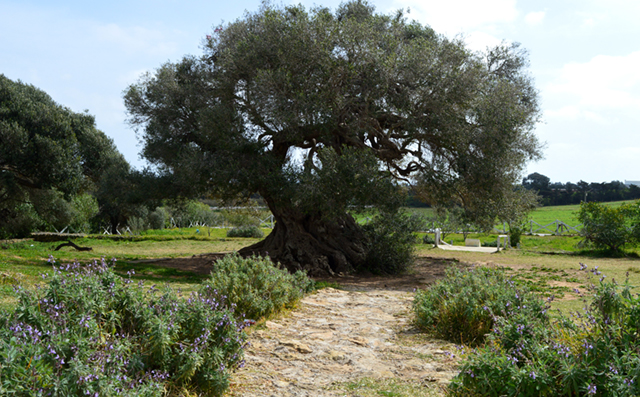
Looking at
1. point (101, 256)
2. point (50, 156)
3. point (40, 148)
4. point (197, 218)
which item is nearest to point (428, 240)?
point (101, 256)

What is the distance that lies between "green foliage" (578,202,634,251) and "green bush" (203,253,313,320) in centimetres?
1928

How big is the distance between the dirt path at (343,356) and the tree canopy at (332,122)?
16.8 ft

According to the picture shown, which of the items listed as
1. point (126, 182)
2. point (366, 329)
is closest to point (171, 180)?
point (126, 182)

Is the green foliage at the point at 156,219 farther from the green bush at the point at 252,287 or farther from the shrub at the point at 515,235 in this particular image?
the green bush at the point at 252,287

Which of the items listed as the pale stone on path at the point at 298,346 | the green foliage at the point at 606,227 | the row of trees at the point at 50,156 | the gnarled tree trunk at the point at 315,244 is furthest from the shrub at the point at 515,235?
the pale stone on path at the point at 298,346

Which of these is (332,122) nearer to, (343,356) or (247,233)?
(343,356)

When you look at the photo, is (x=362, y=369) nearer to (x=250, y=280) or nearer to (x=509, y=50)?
(x=250, y=280)

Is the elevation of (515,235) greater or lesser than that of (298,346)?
greater

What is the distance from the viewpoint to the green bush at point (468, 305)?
6.24 meters

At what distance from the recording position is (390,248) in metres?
15.6

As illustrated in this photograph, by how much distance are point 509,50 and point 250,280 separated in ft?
50.0

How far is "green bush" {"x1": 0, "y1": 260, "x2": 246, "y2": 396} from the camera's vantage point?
3.15 meters

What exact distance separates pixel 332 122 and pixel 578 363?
1032 centimetres

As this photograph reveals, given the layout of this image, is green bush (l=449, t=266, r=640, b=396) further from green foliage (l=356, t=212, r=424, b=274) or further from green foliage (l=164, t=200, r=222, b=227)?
green foliage (l=164, t=200, r=222, b=227)
